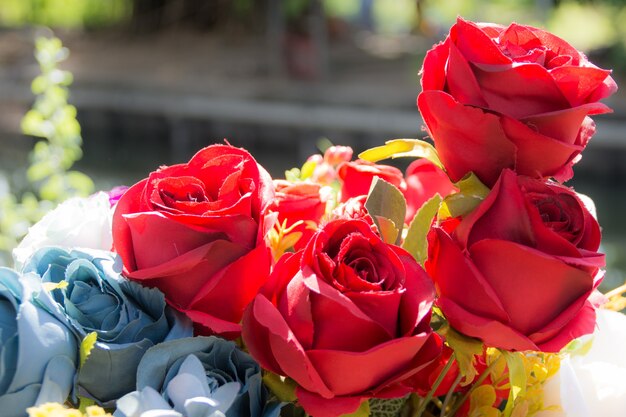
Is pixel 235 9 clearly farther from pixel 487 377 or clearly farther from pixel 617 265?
pixel 487 377

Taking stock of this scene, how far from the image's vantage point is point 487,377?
18.5 inches

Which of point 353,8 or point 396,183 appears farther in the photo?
point 353,8

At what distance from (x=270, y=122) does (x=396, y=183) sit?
647cm

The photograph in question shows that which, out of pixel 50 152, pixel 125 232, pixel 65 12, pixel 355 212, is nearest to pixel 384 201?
pixel 355 212

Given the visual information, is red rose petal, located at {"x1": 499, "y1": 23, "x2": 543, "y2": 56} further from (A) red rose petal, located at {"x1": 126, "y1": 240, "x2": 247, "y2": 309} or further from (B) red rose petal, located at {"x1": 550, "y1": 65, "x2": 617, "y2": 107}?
(A) red rose petal, located at {"x1": 126, "y1": 240, "x2": 247, "y2": 309}

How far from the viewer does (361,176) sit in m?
0.53

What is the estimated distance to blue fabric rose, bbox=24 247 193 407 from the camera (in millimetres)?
406

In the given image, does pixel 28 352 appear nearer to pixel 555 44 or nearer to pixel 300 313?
pixel 300 313

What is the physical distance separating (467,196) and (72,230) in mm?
→ 212

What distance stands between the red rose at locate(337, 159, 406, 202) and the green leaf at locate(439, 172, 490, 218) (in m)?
0.10

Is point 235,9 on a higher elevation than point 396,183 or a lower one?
lower

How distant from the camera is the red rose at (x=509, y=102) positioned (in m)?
0.40

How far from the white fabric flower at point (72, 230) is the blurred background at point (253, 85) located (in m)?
4.85

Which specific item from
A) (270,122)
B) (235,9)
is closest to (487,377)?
(270,122)
